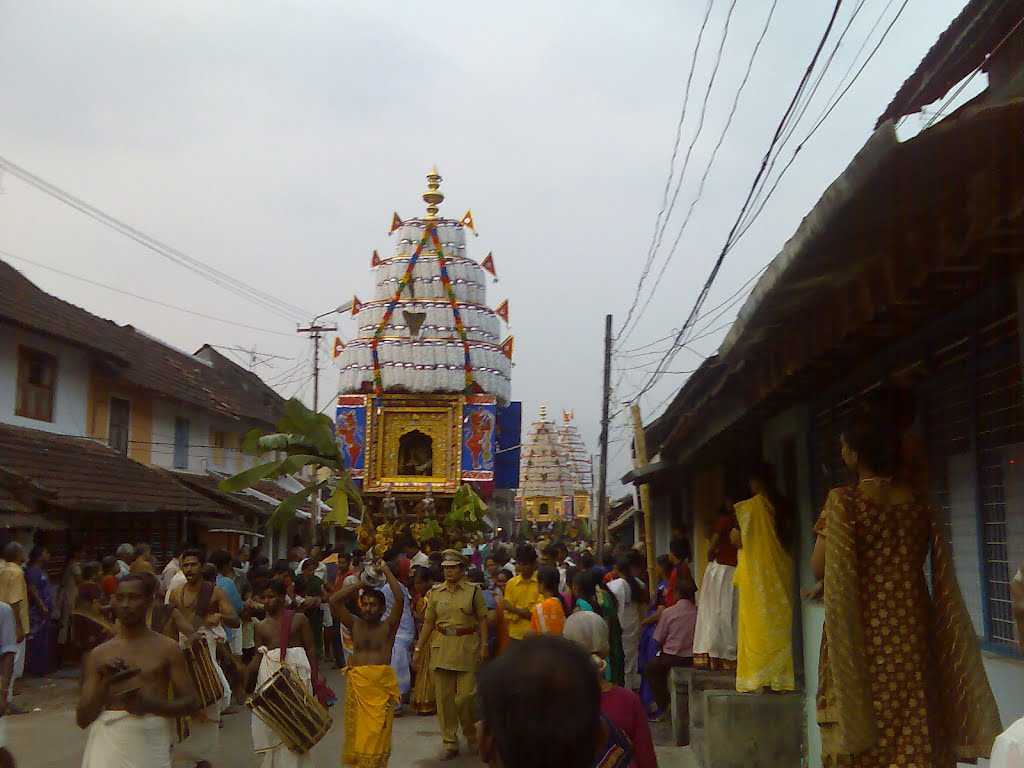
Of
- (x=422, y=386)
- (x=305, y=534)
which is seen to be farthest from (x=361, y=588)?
(x=305, y=534)

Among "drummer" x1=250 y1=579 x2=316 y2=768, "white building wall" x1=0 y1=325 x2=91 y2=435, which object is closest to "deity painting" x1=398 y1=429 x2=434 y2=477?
"white building wall" x1=0 y1=325 x2=91 y2=435

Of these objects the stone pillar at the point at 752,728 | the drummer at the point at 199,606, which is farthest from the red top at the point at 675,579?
the drummer at the point at 199,606

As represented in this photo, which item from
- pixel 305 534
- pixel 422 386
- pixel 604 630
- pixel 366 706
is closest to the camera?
pixel 604 630

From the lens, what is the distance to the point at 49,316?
20547 mm

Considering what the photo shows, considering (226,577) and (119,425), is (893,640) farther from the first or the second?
(119,425)

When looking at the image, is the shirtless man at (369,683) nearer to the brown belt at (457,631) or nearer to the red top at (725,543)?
the brown belt at (457,631)

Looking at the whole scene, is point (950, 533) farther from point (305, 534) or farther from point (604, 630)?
point (305, 534)

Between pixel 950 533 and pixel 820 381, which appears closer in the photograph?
pixel 950 533

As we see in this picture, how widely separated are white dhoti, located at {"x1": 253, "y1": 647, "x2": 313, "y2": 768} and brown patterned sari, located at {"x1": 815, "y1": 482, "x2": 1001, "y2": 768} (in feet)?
14.4

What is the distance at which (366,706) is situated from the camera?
7.71 meters

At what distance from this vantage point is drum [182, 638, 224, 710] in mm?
7100

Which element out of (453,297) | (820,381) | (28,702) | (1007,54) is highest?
(453,297)

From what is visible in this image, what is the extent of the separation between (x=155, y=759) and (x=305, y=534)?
32.5 metres

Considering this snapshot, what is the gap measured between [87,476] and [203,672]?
484 inches
